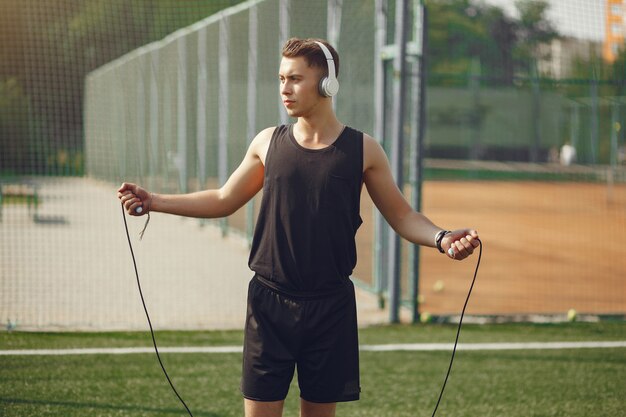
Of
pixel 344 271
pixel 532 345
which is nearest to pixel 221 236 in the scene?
pixel 532 345

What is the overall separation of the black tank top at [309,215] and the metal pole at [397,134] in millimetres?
4470

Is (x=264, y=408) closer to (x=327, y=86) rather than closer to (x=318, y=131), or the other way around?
(x=318, y=131)

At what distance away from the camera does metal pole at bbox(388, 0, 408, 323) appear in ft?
25.8

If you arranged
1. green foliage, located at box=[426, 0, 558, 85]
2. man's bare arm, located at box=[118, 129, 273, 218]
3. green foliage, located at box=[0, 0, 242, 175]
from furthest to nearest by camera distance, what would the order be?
1. green foliage, located at box=[426, 0, 558, 85]
2. green foliage, located at box=[0, 0, 242, 175]
3. man's bare arm, located at box=[118, 129, 273, 218]

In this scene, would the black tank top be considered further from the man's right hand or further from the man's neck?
the man's right hand

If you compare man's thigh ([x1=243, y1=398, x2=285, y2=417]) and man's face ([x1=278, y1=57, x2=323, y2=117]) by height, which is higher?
man's face ([x1=278, y1=57, x2=323, y2=117])

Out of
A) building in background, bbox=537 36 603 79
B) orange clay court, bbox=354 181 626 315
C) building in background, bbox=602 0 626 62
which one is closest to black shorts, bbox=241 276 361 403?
orange clay court, bbox=354 181 626 315

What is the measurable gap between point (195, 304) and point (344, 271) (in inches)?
217

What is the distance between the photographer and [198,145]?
1541cm

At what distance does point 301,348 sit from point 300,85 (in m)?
1.01

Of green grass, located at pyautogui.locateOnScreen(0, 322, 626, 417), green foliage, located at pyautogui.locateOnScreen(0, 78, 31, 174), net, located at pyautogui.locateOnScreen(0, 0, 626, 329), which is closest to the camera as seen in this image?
green grass, located at pyautogui.locateOnScreen(0, 322, 626, 417)

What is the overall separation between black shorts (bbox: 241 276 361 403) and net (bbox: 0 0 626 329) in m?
4.45

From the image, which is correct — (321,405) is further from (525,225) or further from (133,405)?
(525,225)

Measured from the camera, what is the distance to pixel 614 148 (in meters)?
27.9
